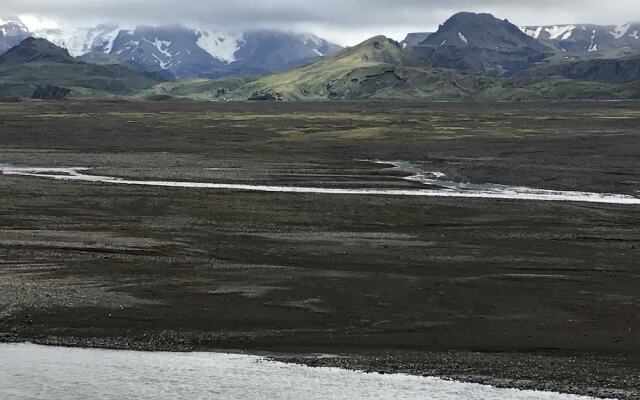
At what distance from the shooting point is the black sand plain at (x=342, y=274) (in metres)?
22.8

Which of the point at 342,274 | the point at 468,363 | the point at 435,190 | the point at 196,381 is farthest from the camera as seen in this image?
the point at 435,190

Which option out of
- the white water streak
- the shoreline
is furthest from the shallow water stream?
the white water streak

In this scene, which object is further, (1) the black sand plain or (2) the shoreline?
(1) the black sand plain

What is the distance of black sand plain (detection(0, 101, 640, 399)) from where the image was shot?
74.9 feet

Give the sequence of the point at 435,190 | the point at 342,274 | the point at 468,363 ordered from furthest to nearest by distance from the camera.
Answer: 1. the point at 435,190
2. the point at 342,274
3. the point at 468,363

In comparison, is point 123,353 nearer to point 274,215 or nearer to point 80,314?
point 80,314

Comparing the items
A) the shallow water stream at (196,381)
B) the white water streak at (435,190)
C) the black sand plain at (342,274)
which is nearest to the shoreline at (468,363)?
the black sand plain at (342,274)

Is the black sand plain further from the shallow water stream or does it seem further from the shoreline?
the shallow water stream

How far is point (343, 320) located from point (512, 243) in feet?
48.2

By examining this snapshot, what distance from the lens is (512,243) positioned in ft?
124

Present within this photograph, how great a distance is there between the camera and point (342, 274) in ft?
103

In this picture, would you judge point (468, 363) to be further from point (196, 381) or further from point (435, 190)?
point (435, 190)

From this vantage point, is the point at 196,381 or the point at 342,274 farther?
the point at 342,274

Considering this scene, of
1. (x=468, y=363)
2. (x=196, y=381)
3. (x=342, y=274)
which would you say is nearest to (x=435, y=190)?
(x=342, y=274)
